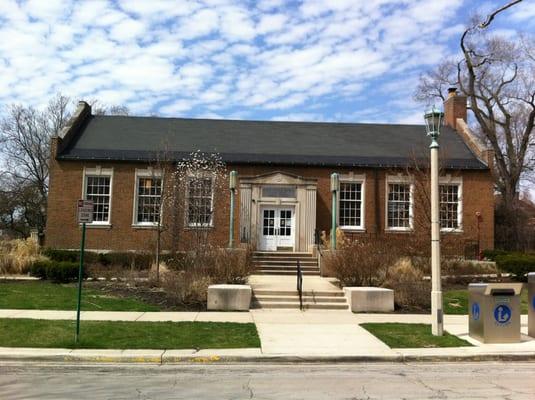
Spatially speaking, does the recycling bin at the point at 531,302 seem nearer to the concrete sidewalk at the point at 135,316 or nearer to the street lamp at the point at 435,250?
the street lamp at the point at 435,250

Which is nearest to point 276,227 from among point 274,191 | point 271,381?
point 274,191

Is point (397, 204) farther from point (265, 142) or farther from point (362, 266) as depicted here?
point (362, 266)

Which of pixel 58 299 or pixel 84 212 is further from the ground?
pixel 84 212

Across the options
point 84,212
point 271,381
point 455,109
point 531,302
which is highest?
point 455,109

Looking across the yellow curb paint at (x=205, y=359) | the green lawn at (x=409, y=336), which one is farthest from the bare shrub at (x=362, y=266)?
the yellow curb paint at (x=205, y=359)

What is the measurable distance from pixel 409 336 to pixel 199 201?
1215 cm

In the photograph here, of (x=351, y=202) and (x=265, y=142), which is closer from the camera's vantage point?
(x=351, y=202)

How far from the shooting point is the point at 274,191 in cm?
2639

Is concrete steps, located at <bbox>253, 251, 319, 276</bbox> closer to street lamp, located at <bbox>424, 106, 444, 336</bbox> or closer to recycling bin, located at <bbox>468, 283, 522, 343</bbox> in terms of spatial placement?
street lamp, located at <bbox>424, 106, 444, 336</bbox>

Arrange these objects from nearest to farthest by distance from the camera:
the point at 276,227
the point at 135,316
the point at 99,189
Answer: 1. the point at 135,316
2. the point at 276,227
3. the point at 99,189

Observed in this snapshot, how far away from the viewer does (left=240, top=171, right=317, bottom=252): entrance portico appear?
1028 inches

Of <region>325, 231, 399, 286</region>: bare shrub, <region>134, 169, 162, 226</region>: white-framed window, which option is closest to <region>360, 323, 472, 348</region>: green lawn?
<region>325, 231, 399, 286</region>: bare shrub

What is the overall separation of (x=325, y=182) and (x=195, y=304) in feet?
47.3

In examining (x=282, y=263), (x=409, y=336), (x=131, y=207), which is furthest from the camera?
(x=131, y=207)
